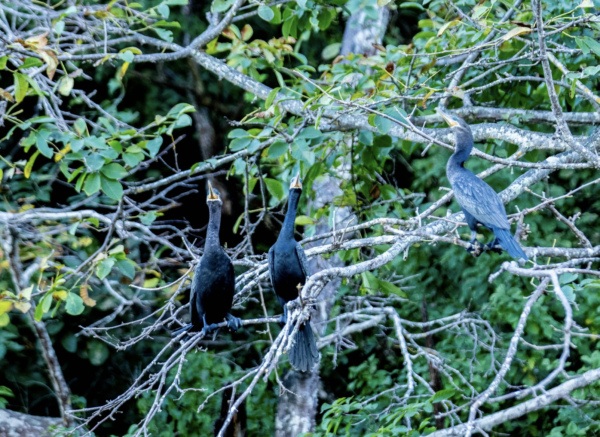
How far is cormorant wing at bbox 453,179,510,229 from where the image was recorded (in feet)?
8.80

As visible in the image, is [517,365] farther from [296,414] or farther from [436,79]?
[436,79]

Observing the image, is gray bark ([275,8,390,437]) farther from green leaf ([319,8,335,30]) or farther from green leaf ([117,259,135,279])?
green leaf ([117,259,135,279])

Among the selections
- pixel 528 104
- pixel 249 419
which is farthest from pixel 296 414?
pixel 528 104

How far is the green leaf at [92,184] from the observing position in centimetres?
351

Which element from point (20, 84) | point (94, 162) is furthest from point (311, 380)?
point (20, 84)

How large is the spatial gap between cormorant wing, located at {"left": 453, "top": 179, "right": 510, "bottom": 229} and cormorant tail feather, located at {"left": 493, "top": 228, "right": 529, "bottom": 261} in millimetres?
28

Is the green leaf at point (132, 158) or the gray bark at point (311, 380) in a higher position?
the green leaf at point (132, 158)

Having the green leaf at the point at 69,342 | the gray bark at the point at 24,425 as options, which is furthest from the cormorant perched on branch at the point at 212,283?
the green leaf at the point at 69,342

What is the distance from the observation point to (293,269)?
10.1ft

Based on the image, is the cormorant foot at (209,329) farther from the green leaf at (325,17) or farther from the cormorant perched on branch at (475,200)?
the green leaf at (325,17)

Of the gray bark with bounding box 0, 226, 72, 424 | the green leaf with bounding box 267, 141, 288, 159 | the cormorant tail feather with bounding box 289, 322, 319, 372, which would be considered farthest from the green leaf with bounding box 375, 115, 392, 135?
the gray bark with bounding box 0, 226, 72, 424

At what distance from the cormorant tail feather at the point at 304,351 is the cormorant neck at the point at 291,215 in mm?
452

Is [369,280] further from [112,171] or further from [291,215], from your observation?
[112,171]

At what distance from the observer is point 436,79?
4.22 metres
